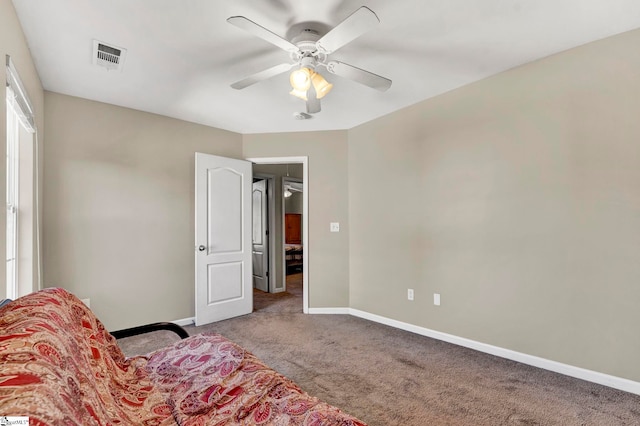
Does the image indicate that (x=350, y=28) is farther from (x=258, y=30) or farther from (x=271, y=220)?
(x=271, y=220)

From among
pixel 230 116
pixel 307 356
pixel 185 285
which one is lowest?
pixel 307 356

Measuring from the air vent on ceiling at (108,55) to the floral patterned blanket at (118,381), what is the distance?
1.84m

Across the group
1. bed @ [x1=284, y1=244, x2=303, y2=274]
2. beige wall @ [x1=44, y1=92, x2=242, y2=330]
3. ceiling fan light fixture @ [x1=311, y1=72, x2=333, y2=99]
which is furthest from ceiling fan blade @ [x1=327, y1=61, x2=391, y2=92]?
bed @ [x1=284, y1=244, x2=303, y2=274]

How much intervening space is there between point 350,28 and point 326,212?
276 centimetres

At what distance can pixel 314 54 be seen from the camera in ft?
6.98

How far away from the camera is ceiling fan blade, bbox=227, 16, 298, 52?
5.37 feet

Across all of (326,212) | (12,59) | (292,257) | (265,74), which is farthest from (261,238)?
(12,59)

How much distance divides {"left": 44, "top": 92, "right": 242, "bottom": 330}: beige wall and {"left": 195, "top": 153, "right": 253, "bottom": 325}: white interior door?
17cm

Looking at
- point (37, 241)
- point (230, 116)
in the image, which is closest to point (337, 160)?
point (230, 116)

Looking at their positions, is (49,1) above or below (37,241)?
above

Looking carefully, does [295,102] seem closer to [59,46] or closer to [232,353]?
[59,46]

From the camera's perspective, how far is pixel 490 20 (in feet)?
6.64

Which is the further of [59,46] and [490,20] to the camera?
[59,46]

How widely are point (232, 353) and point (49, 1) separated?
2221 millimetres
